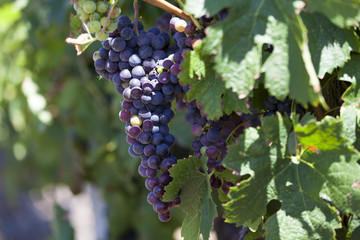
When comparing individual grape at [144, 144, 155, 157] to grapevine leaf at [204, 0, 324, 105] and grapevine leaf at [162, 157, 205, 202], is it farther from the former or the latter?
grapevine leaf at [204, 0, 324, 105]

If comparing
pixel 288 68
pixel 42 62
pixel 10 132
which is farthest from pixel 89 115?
pixel 288 68

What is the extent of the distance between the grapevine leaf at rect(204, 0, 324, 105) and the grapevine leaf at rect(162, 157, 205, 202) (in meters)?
0.19

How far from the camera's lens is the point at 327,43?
0.70 metres

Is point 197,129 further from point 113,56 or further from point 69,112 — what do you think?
point 69,112

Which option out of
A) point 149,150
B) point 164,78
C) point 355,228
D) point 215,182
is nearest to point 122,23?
point 164,78

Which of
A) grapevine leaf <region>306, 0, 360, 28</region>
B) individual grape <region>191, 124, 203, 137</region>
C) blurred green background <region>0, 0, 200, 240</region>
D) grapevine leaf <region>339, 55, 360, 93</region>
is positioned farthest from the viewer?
blurred green background <region>0, 0, 200, 240</region>

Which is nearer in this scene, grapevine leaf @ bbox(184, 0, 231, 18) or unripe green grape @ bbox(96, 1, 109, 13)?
grapevine leaf @ bbox(184, 0, 231, 18)

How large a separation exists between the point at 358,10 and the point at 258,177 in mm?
276

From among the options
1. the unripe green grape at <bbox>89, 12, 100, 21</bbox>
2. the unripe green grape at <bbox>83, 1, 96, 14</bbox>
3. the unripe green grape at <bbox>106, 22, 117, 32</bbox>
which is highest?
the unripe green grape at <bbox>83, 1, 96, 14</bbox>

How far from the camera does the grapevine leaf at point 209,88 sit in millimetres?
727

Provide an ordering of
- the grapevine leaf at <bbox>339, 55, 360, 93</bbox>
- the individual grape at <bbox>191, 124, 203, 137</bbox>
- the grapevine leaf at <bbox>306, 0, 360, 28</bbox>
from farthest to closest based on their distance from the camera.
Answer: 1. the individual grape at <bbox>191, 124, 203, 137</bbox>
2. the grapevine leaf at <bbox>339, 55, 360, 93</bbox>
3. the grapevine leaf at <bbox>306, 0, 360, 28</bbox>

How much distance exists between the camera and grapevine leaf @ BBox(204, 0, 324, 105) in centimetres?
63

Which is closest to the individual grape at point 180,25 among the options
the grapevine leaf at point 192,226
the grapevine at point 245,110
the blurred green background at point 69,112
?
the grapevine at point 245,110

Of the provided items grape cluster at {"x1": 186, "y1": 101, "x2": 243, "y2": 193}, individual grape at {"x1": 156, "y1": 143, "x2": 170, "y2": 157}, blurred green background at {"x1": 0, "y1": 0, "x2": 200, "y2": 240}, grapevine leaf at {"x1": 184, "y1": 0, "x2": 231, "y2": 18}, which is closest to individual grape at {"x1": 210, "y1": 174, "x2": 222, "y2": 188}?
grape cluster at {"x1": 186, "y1": 101, "x2": 243, "y2": 193}
